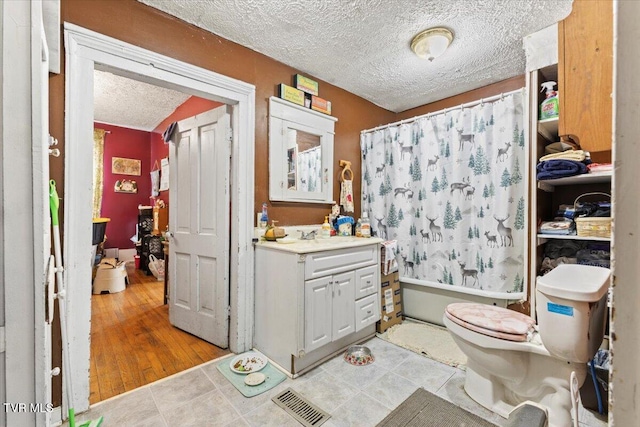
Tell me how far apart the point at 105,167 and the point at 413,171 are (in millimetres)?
5292

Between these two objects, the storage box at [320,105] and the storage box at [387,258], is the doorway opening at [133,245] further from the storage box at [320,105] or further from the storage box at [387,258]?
the storage box at [387,258]

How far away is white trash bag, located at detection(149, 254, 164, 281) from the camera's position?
4.12 m

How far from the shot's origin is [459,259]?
2.43 meters

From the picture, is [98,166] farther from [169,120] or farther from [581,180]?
[581,180]

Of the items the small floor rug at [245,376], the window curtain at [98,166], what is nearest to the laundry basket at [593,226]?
the small floor rug at [245,376]

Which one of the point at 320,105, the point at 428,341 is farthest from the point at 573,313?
the point at 320,105

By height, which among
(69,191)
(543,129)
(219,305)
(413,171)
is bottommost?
(219,305)

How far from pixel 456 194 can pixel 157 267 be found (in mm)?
4161

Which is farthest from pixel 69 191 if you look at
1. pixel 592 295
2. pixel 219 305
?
pixel 592 295

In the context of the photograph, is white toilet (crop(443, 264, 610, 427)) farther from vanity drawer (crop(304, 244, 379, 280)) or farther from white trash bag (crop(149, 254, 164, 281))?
white trash bag (crop(149, 254, 164, 281))

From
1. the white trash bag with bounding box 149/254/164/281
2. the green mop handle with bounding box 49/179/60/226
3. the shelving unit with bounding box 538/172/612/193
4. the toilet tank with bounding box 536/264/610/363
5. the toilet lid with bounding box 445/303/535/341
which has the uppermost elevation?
the shelving unit with bounding box 538/172/612/193

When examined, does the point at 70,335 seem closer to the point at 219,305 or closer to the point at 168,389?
the point at 168,389

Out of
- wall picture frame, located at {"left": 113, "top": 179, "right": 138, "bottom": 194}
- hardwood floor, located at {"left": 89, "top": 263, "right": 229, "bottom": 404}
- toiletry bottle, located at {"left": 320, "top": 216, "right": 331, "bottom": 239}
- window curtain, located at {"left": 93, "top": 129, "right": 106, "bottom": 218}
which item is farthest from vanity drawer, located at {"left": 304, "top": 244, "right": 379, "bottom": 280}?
wall picture frame, located at {"left": 113, "top": 179, "right": 138, "bottom": 194}

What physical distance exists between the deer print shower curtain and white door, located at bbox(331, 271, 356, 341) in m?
0.84
